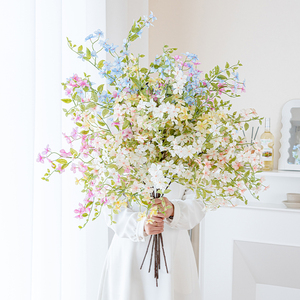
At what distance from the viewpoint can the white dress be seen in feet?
3.57

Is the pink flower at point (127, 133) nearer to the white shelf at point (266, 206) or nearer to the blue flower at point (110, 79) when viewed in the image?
the blue flower at point (110, 79)

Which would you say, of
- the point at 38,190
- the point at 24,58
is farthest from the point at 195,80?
the point at 38,190

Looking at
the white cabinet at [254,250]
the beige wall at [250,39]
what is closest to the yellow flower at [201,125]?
the white cabinet at [254,250]

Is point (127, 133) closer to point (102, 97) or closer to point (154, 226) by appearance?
point (102, 97)

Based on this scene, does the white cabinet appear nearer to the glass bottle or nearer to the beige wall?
the glass bottle

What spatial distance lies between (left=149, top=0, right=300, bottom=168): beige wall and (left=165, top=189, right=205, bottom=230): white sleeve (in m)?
0.89

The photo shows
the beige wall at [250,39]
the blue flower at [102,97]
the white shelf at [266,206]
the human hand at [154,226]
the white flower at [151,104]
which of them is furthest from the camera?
the beige wall at [250,39]

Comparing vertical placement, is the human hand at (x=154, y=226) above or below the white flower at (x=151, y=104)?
below

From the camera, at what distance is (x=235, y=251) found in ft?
5.81

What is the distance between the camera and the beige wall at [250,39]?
182 centimetres

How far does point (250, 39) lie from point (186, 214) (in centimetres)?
130

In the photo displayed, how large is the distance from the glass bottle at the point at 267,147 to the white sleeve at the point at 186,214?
2.37 ft

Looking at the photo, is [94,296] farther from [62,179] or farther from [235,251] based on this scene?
[235,251]

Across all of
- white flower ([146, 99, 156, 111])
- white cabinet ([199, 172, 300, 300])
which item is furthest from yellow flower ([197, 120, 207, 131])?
white cabinet ([199, 172, 300, 300])
